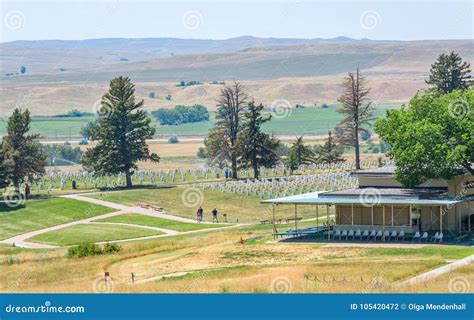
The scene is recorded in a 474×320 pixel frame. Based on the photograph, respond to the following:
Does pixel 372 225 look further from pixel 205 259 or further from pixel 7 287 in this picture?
pixel 7 287

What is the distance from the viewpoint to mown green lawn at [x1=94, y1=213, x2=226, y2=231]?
73.2 meters

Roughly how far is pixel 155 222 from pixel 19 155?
1392 centimetres

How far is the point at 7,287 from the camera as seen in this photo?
48.6 meters

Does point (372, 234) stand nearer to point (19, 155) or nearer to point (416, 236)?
point (416, 236)

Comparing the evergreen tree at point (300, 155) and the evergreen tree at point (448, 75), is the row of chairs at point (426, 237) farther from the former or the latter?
the evergreen tree at point (448, 75)

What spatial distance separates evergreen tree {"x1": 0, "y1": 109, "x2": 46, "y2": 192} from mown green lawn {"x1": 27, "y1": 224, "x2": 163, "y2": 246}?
1203 cm

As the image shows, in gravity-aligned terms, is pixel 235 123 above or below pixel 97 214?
above

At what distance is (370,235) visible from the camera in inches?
2339

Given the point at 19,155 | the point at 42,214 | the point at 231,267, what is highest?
the point at 19,155

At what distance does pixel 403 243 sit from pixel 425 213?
11.7 feet

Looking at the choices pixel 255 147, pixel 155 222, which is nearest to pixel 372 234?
pixel 155 222

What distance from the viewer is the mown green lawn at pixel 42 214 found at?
245ft

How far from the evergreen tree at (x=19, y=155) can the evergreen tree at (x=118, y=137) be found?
263 inches
